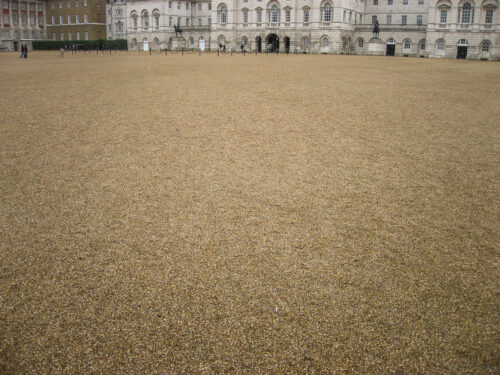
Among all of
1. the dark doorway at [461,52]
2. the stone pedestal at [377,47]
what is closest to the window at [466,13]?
the dark doorway at [461,52]

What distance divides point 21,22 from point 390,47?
6972cm

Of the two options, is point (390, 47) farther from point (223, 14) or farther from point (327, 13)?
point (223, 14)

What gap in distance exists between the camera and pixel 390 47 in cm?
6059

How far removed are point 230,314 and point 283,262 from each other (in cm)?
108

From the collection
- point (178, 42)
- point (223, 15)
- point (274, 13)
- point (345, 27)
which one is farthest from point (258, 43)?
point (178, 42)

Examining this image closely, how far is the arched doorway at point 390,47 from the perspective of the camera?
197 ft

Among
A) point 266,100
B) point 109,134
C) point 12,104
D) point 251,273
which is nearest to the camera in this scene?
point 251,273

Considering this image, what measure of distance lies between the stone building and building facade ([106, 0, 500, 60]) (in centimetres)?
2611

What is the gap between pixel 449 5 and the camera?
169 ft

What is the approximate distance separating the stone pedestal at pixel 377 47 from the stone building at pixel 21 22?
58649 mm

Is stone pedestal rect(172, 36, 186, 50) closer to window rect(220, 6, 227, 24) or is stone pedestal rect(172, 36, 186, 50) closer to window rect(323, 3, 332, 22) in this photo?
window rect(220, 6, 227, 24)

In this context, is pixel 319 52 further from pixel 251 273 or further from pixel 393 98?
pixel 251 273

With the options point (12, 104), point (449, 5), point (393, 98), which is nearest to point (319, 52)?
point (449, 5)

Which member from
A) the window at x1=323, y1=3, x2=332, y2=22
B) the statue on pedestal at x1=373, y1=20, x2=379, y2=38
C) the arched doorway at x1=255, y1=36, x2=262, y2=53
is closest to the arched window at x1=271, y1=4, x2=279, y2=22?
the arched doorway at x1=255, y1=36, x2=262, y2=53
